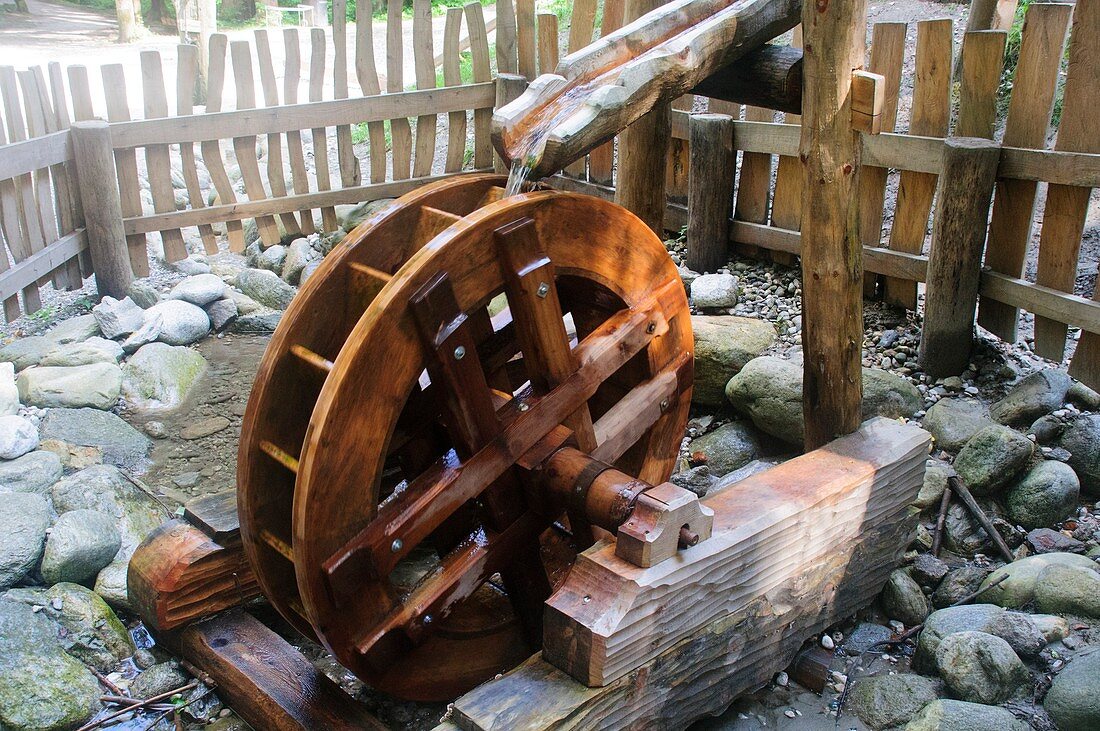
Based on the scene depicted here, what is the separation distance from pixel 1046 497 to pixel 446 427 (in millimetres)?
2628

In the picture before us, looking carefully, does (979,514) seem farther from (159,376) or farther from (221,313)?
(221,313)

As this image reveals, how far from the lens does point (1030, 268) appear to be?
600cm

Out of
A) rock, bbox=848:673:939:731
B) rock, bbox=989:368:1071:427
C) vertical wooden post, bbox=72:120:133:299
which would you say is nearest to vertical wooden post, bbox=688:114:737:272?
rock, bbox=989:368:1071:427

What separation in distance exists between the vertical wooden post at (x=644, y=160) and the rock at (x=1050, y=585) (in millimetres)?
1922

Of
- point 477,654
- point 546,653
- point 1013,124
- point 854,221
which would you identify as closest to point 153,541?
point 477,654

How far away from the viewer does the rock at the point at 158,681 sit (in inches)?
125

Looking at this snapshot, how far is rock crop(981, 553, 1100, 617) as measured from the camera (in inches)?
128

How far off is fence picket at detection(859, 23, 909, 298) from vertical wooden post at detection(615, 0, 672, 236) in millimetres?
1361

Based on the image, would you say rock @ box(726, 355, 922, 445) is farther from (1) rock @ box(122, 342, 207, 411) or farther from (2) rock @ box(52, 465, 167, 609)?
(1) rock @ box(122, 342, 207, 411)

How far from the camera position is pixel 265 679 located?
2.98 metres

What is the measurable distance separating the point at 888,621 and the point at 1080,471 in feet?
4.15

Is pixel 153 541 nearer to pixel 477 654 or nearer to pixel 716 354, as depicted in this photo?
pixel 477 654

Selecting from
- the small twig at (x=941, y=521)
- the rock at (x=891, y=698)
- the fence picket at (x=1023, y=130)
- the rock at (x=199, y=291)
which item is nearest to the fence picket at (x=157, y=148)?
the rock at (x=199, y=291)

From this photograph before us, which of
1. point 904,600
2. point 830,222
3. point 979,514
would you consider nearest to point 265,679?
point 904,600
